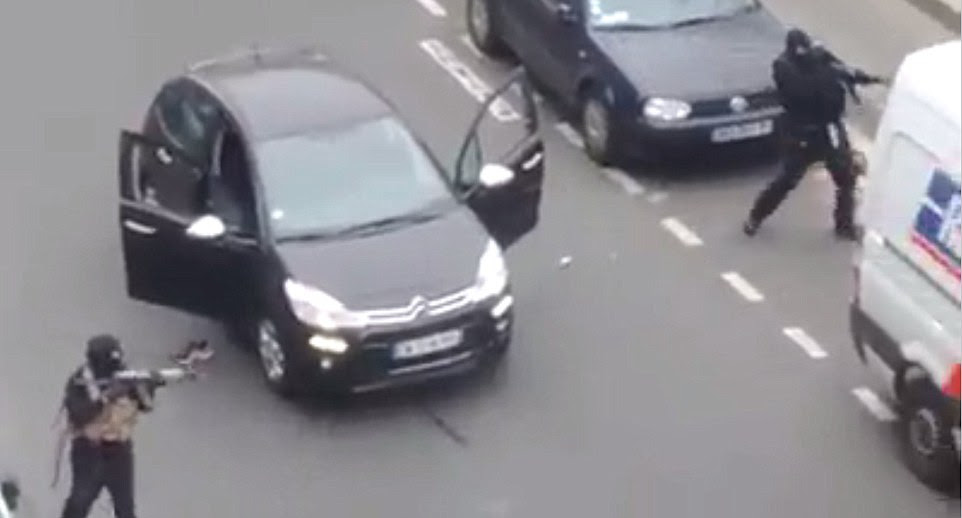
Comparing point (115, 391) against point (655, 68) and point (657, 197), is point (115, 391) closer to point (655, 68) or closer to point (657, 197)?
point (657, 197)

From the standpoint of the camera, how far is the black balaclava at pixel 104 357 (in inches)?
535

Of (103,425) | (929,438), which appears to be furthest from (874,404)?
(103,425)

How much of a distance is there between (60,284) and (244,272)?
208 cm

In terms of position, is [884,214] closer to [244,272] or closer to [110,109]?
[244,272]

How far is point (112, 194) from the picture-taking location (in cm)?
1941

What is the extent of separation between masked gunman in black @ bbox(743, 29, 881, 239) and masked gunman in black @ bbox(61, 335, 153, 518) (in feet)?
19.3

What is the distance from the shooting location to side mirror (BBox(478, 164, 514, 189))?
55.9ft

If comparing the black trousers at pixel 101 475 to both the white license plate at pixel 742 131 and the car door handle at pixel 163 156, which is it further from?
the white license plate at pixel 742 131

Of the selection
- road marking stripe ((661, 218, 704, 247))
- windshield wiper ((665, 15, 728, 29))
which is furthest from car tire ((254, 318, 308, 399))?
windshield wiper ((665, 15, 728, 29))

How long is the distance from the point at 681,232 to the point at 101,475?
590 cm

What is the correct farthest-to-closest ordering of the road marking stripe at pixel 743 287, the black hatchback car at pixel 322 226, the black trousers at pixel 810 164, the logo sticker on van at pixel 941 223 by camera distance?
the black trousers at pixel 810 164 → the road marking stripe at pixel 743 287 → the black hatchback car at pixel 322 226 → the logo sticker on van at pixel 941 223

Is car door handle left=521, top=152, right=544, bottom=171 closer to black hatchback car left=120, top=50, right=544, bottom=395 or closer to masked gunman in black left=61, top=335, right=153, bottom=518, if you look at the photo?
black hatchback car left=120, top=50, right=544, bottom=395

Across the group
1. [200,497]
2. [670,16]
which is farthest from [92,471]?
[670,16]

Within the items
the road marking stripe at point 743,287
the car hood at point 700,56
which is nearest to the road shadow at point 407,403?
the road marking stripe at point 743,287
